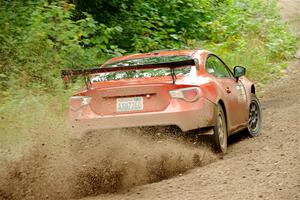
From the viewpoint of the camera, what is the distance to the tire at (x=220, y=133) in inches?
284

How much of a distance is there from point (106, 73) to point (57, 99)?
2526 mm

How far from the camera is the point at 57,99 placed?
981 centimetres

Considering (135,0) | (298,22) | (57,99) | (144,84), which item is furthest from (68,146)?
(298,22)

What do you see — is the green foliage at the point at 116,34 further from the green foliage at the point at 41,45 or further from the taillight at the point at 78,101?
the taillight at the point at 78,101

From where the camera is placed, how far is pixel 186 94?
695cm

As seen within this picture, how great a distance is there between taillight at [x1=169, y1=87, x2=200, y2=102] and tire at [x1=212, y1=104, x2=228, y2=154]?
455mm

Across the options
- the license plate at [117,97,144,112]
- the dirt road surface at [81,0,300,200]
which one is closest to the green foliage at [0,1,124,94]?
the license plate at [117,97,144,112]

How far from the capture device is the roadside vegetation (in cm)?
1010

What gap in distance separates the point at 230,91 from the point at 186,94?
1.46 metres

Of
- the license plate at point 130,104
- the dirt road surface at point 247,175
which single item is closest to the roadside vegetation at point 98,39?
the license plate at point 130,104

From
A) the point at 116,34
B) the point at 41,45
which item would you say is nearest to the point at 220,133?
the point at 41,45

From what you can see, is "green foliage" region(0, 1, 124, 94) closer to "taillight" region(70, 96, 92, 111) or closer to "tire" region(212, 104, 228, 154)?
"taillight" region(70, 96, 92, 111)

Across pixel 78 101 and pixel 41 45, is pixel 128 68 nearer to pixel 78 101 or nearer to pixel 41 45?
pixel 78 101

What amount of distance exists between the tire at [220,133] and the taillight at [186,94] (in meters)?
0.46
